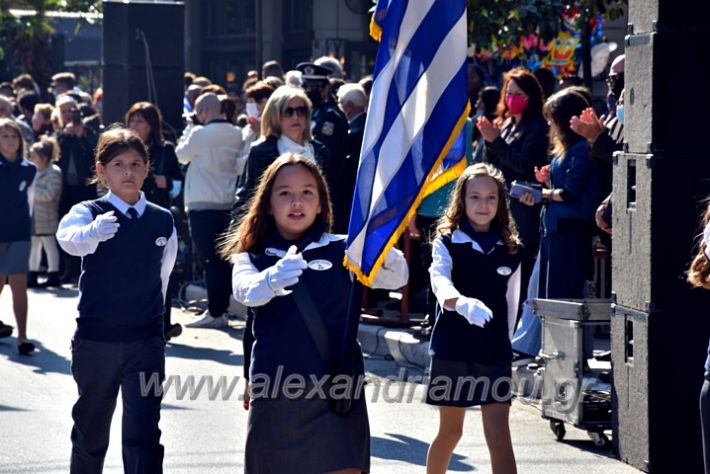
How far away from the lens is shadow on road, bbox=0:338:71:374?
10703 millimetres

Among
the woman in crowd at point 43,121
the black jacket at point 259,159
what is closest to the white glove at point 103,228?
the black jacket at point 259,159

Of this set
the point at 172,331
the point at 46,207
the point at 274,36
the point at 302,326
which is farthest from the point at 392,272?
the point at 274,36

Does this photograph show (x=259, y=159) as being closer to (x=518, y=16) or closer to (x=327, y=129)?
(x=327, y=129)

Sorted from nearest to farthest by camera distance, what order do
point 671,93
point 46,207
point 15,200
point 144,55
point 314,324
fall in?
point 314,324, point 671,93, point 15,200, point 144,55, point 46,207

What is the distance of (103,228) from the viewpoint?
6.44 m

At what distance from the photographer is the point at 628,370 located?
772 cm

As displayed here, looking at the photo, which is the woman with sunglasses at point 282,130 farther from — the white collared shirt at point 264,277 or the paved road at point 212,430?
the white collared shirt at point 264,277

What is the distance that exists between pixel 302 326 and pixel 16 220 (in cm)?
689

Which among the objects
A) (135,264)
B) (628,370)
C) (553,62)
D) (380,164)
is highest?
(553,62)

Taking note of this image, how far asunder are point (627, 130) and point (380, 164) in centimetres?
272

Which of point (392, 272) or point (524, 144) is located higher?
point (524, 144)

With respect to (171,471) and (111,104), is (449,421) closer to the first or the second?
(171,471)

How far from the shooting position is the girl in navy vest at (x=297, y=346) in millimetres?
5250

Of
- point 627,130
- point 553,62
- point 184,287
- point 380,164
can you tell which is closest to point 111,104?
point 184,287
